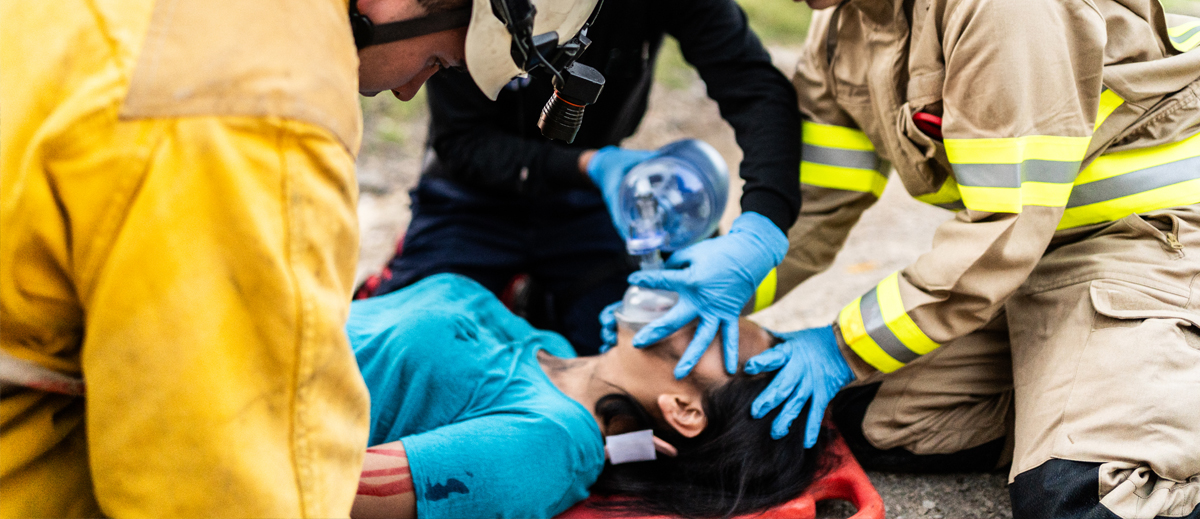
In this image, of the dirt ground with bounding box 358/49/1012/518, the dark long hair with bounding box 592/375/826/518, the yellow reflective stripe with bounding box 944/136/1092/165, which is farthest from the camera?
the dirt ground with bounding box 358/49/1012/518

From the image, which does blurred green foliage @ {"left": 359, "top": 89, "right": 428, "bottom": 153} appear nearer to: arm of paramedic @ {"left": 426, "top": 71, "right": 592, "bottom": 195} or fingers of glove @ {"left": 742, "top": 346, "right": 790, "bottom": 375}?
arm of paramedic @ {"left": 426, "top": 71, "right": 592, "bottom": 195}

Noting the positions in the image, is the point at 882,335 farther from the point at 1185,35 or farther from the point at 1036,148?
the point at 1185,35

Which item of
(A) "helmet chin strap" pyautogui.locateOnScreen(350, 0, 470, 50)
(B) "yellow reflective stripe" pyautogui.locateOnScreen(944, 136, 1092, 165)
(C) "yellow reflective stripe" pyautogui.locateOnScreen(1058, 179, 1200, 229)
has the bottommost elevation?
(C) "yellow reflective stripe" pyautogui.locateOnScreen(1058, 179, 1200, 229)

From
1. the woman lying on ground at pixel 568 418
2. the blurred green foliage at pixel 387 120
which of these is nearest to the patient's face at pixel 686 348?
the woman lying on ground at pixel 568 418

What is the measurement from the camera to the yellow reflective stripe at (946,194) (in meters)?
2.42

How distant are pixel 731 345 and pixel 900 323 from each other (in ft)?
1.58

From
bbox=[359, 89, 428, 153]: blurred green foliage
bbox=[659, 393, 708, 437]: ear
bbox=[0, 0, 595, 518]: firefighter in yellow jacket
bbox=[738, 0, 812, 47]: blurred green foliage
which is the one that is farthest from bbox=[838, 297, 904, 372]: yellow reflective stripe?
bbox=[738, 0, 812, 47]: blurred green foliage

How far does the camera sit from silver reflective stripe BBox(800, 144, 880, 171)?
9.02ft

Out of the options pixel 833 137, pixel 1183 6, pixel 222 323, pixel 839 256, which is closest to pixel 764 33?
pixel 839 256

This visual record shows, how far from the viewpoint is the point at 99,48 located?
1.08m

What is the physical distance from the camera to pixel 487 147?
3061mm

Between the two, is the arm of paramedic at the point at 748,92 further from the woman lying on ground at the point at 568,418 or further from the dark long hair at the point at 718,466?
the dark long hair at the point at 718,466

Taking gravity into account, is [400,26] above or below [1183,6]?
above

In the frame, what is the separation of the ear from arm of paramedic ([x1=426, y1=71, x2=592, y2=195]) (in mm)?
1128
